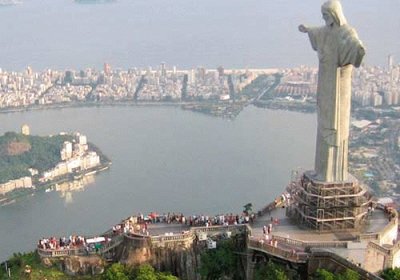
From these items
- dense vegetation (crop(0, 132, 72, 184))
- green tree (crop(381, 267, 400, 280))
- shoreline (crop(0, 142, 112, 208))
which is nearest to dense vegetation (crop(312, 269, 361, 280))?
green tree (crop(381, 267, 400, 280))

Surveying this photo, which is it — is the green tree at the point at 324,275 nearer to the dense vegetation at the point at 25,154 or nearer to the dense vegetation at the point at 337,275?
the dense vegetation at the point at 337,275

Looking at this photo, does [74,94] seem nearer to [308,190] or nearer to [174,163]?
[174,163]

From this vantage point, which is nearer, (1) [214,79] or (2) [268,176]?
(2) [268,176]

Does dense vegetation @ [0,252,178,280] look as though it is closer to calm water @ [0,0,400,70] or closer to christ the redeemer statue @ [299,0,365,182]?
christ the redeemer statue @ [299,0,365,182]

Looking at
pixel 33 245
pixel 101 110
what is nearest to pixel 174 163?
pixel 33 245

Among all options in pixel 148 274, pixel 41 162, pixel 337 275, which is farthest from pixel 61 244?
pixel 41 162

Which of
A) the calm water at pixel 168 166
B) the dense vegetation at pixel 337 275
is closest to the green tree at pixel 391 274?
the dense vegetation at pixel 337 275

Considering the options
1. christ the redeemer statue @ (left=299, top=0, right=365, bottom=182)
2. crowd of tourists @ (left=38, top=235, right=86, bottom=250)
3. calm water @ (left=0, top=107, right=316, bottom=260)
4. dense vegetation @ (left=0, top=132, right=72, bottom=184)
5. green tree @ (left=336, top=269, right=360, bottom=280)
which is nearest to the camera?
green tree @ (left=336, top=269, right=360, bottom=280)
